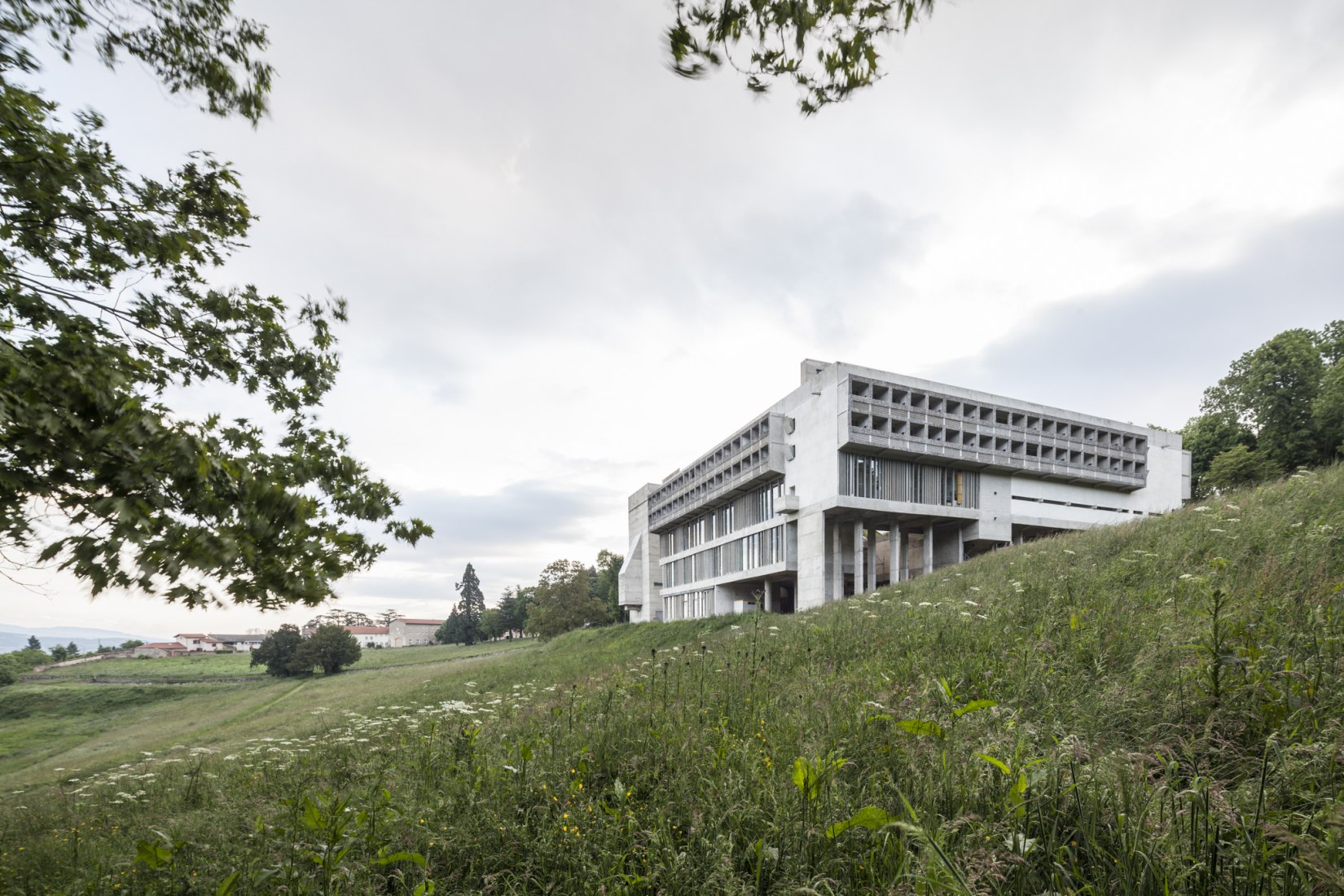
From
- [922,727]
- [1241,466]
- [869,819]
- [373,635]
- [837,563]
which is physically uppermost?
[1241,466]

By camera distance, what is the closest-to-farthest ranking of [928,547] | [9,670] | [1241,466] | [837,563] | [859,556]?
[859,556] < [837,563] < [928,547] < [1241,466] < [9,670]

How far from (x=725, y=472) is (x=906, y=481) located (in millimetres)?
14300

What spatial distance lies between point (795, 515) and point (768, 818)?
34.3m

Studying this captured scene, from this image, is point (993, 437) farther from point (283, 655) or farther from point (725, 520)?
point (283, 655)

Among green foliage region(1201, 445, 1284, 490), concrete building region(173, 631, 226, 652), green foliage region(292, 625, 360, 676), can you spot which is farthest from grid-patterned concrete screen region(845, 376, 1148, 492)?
concrete building region(173, 631, 226, 652)

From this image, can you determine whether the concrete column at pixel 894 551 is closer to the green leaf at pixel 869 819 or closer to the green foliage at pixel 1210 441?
the green foliage at pixel 1210 441

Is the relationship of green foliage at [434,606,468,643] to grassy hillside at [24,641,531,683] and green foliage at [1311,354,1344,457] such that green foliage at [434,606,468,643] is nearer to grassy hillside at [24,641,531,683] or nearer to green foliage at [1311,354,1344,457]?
grassy hillside at [24,641,531,683]

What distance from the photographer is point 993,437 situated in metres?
38.3

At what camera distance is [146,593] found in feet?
12.5

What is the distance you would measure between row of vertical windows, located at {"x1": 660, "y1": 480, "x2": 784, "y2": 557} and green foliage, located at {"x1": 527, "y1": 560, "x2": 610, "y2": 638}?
10.3 m

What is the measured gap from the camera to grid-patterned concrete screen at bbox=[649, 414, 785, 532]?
128ft

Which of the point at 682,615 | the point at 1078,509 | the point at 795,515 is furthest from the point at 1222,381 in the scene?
the point at 682,615

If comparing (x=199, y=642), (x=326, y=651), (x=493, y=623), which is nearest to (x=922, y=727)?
(x=326, y=651)

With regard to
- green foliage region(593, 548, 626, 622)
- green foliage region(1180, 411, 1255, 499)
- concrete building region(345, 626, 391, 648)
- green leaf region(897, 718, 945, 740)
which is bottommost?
concrete building region(345, 626, 391, 648)
